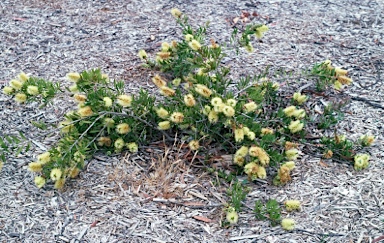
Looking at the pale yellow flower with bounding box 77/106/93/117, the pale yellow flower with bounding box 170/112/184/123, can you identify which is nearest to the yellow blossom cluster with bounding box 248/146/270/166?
the pale yellow flower with bounding box 170/112/184/123

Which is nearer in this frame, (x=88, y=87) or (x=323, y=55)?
(x=88, y=87)

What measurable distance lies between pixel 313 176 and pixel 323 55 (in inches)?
63.1

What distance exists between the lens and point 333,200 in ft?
9.78

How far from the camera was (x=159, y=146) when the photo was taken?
332 cm

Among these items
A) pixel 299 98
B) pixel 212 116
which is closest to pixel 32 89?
pixel 212 116

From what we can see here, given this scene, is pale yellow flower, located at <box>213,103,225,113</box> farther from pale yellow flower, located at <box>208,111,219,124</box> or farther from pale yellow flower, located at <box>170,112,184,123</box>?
pale yellow flower, located at <box>170,112,184,123</box>

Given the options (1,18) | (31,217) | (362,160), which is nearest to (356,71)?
(362,160)

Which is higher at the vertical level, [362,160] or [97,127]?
[97,127]

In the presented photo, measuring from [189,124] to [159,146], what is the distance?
1.03 ft

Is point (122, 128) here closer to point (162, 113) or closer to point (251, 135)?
point (162, 113)

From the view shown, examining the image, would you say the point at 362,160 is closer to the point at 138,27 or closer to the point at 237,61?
the point at 237,61

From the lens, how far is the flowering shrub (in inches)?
116

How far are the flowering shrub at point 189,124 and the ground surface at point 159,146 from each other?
129mm

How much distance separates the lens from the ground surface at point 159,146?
111 inches
